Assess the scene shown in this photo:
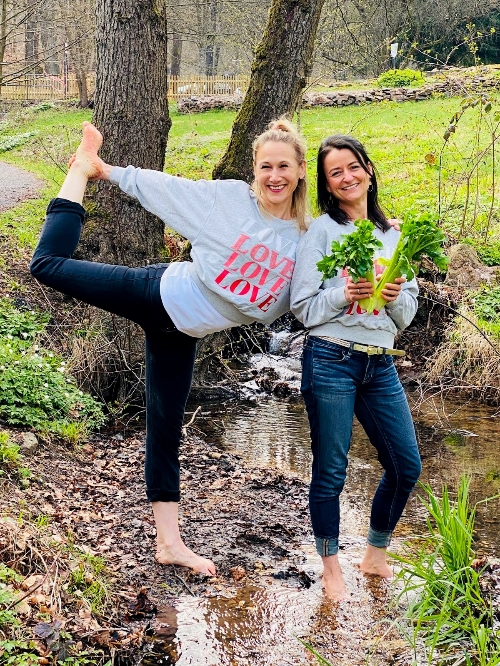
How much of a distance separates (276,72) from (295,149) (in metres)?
3.73

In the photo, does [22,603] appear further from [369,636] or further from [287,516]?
[287,516]

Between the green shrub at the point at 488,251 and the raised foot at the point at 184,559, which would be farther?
the green shrub at the point at 488,251

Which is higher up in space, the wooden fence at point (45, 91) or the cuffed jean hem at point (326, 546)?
the wooden fence at point (45, 91)

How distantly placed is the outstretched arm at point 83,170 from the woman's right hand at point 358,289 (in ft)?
4.31

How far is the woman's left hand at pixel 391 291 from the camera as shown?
3.58 metres

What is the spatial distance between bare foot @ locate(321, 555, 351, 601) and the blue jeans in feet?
0.21

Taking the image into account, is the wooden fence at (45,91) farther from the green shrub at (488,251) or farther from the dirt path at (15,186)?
the green shrub at (488,251)

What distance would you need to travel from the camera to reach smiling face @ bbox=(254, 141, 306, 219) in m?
3.70

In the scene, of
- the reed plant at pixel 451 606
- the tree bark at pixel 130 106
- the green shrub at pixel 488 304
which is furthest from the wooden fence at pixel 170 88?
the reed plant at pixel 451 606

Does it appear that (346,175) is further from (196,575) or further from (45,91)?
(45,91)

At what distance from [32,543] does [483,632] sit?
1980 mm

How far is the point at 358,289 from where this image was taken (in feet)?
11.5

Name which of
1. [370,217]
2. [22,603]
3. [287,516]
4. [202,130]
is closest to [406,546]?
[287,516]

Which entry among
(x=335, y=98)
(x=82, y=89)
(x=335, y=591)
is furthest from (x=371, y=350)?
(x=82, y=89)
